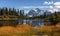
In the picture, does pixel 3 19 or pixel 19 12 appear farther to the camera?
pixel 19 12

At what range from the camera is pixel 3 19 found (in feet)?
26.0

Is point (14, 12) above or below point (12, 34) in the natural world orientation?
above

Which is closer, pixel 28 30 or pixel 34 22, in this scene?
pixel 28 30

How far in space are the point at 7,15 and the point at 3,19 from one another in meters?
0.47

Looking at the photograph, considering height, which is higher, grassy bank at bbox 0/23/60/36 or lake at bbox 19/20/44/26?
lake at bbox 19/20/44/26

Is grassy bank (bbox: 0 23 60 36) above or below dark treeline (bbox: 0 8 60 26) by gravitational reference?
below

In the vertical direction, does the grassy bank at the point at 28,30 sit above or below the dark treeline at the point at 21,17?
below

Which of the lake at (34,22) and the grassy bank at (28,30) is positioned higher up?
the lake at (34,22)

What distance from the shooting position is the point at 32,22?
8383mm

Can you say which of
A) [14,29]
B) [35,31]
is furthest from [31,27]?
[14,29]

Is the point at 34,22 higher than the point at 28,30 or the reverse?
higher

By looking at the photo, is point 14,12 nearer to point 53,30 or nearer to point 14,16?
point 14,16

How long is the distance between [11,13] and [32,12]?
36.5 inches

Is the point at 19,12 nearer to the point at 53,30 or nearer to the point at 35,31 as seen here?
the point at 35,31
